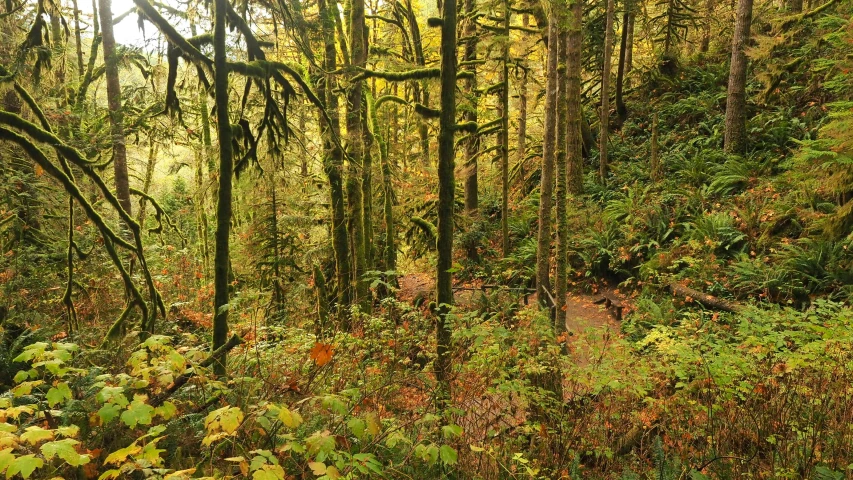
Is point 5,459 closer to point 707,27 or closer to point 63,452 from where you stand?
point 63,452

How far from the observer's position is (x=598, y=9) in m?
18.4

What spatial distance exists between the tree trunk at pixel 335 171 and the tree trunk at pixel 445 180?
9.93 feet

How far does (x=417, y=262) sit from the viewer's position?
17281 mm

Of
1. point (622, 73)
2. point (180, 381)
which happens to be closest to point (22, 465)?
point (180, 381)

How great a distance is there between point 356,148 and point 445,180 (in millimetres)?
3628

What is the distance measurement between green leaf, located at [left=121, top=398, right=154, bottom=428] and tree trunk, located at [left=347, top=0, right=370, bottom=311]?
6.01 meters

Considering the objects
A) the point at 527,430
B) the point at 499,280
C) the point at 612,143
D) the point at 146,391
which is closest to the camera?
the point at 146,391

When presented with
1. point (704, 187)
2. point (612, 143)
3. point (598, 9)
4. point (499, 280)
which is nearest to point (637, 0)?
point (598, 9)

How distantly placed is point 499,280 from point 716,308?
251 inches

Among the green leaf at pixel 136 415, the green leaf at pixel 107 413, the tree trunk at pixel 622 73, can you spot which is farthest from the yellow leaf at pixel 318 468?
the tree trunk at pixel 622 73

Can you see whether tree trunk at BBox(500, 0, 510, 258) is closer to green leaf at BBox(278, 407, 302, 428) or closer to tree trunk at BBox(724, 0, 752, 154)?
tree trunk at BBox(724, 0, 752, 154)

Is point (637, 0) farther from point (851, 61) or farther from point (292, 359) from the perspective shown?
point (292, 359)

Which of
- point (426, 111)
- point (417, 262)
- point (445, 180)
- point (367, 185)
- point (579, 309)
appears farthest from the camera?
Result: point (417, 262)

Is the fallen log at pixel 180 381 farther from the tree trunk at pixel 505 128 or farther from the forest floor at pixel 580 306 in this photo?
the tree trunk at pixel 505 128
